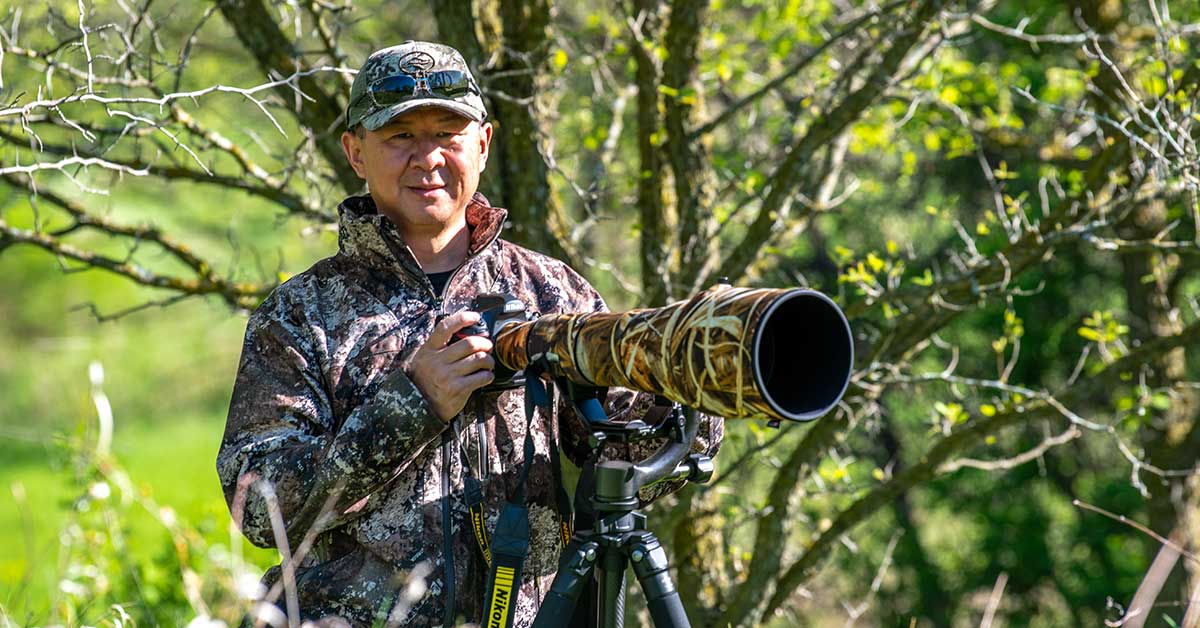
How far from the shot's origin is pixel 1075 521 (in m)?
8.59

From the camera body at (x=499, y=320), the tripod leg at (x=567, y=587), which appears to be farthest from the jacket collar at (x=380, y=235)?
the tripod leg at (x=567, y=587)

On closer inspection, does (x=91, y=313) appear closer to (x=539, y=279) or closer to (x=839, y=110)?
(x=539, y=279)

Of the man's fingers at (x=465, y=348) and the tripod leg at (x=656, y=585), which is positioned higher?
the man's fingers at (x=465, y=348)

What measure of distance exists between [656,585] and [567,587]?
0.48 feet

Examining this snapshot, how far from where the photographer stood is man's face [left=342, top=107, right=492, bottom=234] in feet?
8.64

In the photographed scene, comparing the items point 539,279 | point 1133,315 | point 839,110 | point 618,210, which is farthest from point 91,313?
point 1133,315

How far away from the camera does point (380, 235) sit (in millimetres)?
2611

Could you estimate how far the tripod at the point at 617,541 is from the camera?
2.18 meters

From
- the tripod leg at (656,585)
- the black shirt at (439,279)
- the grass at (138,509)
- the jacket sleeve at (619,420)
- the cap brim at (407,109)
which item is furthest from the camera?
the grass at (138,509)

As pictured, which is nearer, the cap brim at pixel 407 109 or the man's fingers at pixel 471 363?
the man's fingers at pixel 471 363

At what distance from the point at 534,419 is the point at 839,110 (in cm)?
189

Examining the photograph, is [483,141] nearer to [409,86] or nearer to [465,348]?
[409,86]

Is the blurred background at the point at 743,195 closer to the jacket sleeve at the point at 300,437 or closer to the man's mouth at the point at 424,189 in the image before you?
the jacket sleeve at the point at 300,437

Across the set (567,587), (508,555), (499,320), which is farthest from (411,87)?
(567,587)
